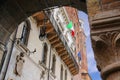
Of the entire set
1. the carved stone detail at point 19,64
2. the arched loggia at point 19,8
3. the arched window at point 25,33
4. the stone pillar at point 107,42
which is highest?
the arched window at point 25,33

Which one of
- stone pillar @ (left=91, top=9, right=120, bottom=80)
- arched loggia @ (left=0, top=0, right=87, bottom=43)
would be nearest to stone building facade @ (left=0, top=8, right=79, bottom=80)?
arched loggia @ (left=0, top=0, right=87, bottom=43)

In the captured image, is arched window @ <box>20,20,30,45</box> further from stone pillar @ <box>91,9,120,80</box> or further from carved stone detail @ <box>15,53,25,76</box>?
stone pillar @ <box>91,9,120,80</box>

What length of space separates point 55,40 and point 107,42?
504 inches

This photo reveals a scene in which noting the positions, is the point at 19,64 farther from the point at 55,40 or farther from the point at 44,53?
the point at 55,40

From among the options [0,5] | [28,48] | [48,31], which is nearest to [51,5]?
[0,5]

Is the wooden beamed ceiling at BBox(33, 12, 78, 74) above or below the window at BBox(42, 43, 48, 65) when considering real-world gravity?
above

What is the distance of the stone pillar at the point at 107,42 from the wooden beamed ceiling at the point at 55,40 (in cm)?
1061

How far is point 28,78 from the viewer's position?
37.3 feet

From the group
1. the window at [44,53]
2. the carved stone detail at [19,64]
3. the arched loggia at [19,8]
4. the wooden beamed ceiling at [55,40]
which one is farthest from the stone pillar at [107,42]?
the window at [44,53]

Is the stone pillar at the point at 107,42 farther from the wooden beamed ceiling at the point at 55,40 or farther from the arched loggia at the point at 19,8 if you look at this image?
the wooden beamed ceiling at the point at 55,40

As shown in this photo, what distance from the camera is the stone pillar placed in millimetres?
2735

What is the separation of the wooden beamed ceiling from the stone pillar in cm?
1061

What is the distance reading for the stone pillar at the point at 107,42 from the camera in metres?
2.74

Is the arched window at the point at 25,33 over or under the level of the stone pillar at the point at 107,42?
over
